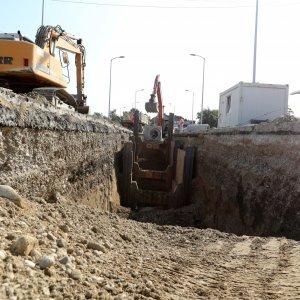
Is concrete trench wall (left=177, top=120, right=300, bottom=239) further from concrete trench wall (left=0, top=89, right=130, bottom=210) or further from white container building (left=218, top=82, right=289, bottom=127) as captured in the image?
white container building (left=218, top=82, right=289, bottom=127)

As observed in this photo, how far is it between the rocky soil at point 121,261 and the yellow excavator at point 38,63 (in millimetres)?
4307

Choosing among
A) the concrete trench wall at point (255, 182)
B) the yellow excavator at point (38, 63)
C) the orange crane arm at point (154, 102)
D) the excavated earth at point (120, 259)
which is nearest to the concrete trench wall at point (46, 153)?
the excavated earth at point (120, 259)

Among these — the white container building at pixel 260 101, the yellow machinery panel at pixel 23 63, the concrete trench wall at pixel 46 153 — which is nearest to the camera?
the concrete trench wall at pixel 46 153

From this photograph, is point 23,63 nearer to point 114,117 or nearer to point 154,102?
point 154,102

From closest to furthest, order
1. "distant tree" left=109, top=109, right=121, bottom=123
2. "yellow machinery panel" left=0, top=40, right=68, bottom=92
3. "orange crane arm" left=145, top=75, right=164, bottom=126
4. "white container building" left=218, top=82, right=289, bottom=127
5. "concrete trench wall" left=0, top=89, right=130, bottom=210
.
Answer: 1. "concrete trench wall" left=0, top=89, right=130, bottom=210
2. "yellow machinery panel" left=0, top=40, right=68, bottom=92
3. "white container building" left=218, top=82, right=289, bottom=127
4. "orange crane arm" left=145, top=75, right=164, bottom=126
5. "distant tree" left=109, top=109, right=121, bottom=123

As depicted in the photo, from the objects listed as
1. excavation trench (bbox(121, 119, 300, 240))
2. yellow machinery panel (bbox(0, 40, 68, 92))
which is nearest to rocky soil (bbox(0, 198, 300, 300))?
excavation trench (bbox(121, 119, 300, 240))

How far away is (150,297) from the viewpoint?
3.40m

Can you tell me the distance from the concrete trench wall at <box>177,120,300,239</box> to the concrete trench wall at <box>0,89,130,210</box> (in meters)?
3.57

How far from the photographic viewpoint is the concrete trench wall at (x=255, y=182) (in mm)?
8375

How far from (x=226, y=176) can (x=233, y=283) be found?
832 cm

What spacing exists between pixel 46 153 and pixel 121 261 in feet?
9.80

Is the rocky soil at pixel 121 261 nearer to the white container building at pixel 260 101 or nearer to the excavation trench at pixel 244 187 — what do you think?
the excavation trench at pixel 244 187

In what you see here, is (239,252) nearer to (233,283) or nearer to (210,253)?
(210,253)

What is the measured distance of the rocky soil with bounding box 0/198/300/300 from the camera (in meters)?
3.07
